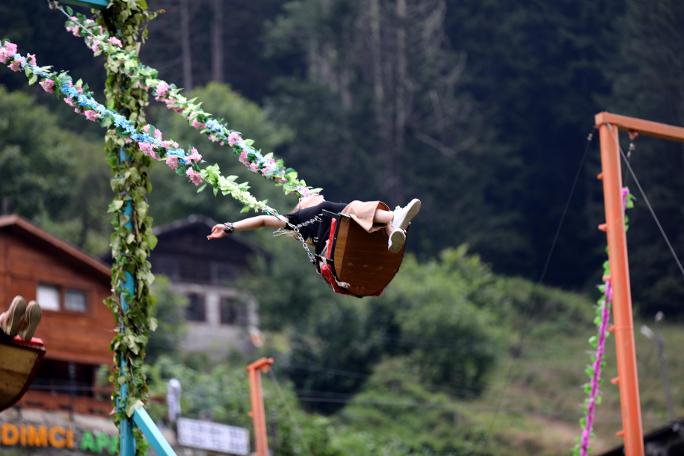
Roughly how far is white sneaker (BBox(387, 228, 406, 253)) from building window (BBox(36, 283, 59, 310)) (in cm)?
2348

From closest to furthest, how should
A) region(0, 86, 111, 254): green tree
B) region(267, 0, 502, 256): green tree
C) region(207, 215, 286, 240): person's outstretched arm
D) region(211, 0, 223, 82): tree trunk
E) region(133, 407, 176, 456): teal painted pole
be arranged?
region(133, 407, 176, 456): teal painted pole < region(207, 215, 286, 240): person's outstretched arm < region(0, 86, 111, 254): green tree < region(267, 0, 502, 256): green tree < region(211, 0, 223, 82): tree trunk

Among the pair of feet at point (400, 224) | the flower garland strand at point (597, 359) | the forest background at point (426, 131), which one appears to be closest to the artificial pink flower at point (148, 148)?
the pair of feet at point (400, 224)

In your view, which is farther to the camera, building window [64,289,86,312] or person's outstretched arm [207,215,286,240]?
building window [64,289,86,312]

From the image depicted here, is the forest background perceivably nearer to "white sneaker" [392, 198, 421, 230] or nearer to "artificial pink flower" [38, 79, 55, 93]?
"artificial pink flower" [38, 79, 55, 93]

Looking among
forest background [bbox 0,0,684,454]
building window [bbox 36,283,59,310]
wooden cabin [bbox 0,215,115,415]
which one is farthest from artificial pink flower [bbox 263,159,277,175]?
forest background [bbox 0,0,684,454]

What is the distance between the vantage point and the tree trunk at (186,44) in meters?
61.3

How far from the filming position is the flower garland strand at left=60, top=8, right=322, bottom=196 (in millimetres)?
9094

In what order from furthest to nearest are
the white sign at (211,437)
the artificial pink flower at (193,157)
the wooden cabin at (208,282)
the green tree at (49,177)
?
the green tree at (49,177), the wooden cabin at (208,282), the white sign at (211,437), the artificial pink flower at (193,157)

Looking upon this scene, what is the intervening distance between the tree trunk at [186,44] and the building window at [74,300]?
30.3 m

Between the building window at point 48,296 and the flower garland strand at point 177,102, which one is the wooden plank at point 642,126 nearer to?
the flower garland strand at point 177,102

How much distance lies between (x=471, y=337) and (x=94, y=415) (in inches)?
671

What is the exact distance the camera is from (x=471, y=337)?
4472 cm

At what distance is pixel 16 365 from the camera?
8.73 meters

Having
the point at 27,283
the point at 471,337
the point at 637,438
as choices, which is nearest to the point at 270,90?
the point at 471,337
